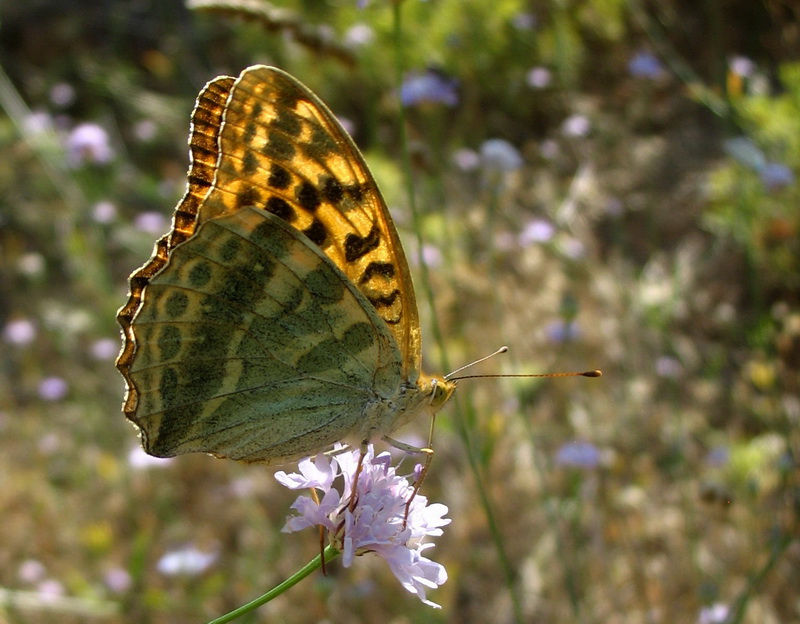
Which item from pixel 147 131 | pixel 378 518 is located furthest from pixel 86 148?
pixel 378 518

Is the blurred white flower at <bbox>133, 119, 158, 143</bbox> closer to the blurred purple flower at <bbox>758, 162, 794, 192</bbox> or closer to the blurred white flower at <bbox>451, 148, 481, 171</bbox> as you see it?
the blurred white flower at <bbox>451, 148, 481, 171</bbox>

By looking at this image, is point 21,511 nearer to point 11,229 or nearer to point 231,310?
point 11,229

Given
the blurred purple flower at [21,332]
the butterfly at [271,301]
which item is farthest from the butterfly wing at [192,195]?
the blurred purple flower at [21,332]

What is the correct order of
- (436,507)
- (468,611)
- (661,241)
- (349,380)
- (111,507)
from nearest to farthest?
(436,507)
(349,380)
(468,611)
(111,507)
(661,241)

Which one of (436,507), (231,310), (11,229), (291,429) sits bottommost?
(436,507)

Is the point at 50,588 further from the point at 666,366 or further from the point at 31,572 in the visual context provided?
the point at 666,366

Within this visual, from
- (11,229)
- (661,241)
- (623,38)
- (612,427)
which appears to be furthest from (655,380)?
(11,229)

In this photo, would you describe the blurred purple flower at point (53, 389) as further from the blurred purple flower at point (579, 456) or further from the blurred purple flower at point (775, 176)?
the blurred purple flower at point (775, 176)
